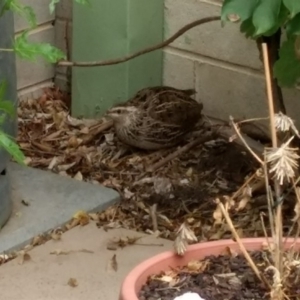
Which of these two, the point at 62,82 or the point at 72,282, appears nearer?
the point at 72,282

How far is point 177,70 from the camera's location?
16.9 feet

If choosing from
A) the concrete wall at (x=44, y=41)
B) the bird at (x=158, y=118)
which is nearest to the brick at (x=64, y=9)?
the concrete wall at (x=44, y=41)

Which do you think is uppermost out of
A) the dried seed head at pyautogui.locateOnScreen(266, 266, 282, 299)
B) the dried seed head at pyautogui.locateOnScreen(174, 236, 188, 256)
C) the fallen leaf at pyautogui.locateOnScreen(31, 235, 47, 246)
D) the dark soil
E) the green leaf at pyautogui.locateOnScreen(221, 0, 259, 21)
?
the green leaf at pyautogui.locateOnScreen(221, 0, 259, 21)

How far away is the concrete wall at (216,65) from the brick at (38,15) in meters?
0.74

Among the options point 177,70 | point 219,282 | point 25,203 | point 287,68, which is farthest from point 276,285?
point 177,70

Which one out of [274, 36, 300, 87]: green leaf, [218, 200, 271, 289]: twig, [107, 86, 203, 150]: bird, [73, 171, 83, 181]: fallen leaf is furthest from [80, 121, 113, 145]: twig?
[218, 200, 271, 289]: twig

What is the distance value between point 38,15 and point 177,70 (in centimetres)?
86

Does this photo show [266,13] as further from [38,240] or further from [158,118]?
[158,118]

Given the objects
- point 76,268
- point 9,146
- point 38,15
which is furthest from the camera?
point 38,15

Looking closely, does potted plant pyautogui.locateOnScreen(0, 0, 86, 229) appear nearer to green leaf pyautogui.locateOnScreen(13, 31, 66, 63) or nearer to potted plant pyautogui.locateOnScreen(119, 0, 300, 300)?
green leaf pyautogui.locateOnScreen(13, 31, 66, 63)

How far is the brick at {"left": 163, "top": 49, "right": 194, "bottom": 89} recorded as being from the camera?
16.7 ft

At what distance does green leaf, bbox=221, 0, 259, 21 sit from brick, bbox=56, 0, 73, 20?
2.52m

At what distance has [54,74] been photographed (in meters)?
5.64

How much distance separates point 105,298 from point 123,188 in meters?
0.99
